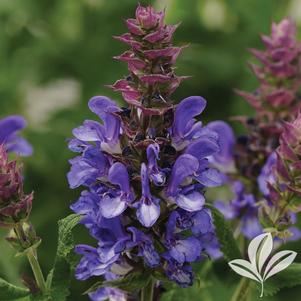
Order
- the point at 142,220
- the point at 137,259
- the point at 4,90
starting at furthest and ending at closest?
the point at 4,90, the point at 137,259, the point at 142,220

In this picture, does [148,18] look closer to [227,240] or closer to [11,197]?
[11,197]

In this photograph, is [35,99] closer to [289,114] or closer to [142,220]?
[289,114]

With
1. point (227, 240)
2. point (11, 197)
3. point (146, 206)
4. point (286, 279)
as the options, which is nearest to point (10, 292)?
point (11, 197)

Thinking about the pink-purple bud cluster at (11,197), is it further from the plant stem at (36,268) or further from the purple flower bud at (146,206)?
the purple flower bud at (146,206)

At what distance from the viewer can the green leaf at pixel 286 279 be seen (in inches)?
70.7

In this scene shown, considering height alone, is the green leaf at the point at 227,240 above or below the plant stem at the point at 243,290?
above

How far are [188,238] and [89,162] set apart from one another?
10.1 inches

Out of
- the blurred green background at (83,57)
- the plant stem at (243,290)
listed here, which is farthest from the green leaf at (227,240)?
the blurred green background at (83,57)

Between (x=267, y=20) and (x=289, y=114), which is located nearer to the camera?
(x=289, y=114)

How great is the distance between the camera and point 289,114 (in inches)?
90.0

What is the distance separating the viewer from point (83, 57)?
3.84 metres

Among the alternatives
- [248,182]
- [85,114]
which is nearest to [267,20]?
[85,114]

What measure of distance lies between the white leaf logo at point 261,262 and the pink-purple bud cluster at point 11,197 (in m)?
0.46

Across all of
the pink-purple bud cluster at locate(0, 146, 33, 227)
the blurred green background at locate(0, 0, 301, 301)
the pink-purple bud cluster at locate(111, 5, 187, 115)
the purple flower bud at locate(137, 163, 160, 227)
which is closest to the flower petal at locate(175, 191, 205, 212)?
the purple flower bud at locate(137, 163, 160, 227)
